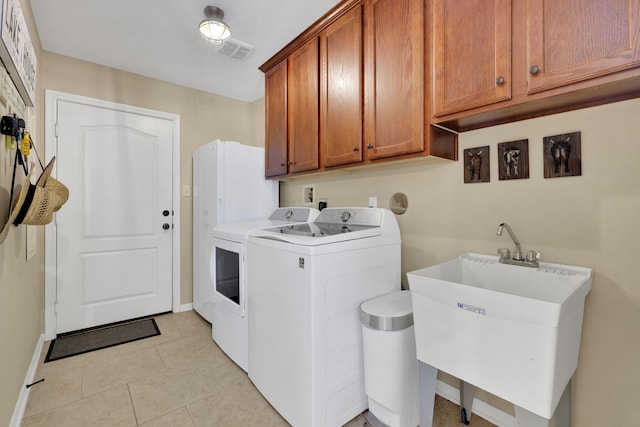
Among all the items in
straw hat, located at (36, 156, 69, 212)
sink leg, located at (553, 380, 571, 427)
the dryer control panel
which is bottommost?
sink leg, located at (553, 380, 571, 427)

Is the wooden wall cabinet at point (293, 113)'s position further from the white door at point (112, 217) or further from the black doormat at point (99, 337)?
the black doormat at point (99, 337)

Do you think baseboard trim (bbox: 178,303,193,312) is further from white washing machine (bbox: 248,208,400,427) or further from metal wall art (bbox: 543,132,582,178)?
metal wall art (bbox: 543,132,582,178)

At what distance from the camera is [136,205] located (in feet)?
9.42

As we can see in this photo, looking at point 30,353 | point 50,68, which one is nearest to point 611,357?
point 30,353

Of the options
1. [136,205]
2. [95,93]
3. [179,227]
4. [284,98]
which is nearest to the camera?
[284,98]

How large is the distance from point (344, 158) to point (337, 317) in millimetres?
1020

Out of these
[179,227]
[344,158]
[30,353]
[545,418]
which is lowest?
[30,353]

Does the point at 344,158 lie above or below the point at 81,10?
below

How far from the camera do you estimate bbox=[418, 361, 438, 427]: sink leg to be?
1.24 metres

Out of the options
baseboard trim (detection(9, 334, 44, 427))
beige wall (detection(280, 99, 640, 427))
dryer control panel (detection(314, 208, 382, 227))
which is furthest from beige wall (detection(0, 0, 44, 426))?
beige wall (detection(280, 99, 640, 427))

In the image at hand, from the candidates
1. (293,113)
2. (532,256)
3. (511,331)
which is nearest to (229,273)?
(293,113)

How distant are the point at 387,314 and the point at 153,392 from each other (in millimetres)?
1563

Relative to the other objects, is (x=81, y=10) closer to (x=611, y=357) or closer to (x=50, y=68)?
(x=50, y=68)

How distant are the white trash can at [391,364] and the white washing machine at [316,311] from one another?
0.14 metres
